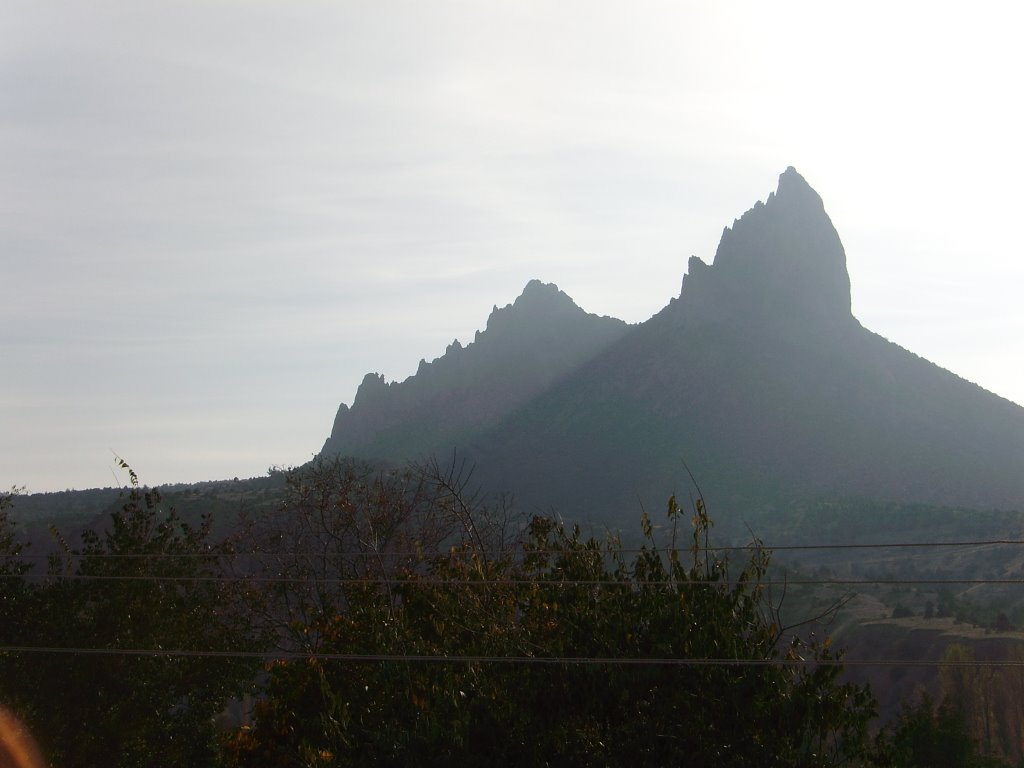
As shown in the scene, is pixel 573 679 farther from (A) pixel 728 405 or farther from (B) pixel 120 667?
(A) pixel 728 405

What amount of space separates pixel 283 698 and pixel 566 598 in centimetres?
378

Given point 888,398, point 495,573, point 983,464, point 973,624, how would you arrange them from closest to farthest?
point 495,573, point 973,624, point 983,464, point 888,398

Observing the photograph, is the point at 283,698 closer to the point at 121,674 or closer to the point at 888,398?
the point at 121,674

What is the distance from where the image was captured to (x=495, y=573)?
15703mm

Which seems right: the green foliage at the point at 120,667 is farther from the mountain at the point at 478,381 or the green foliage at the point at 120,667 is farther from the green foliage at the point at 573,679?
the mountain at the point at 478,381

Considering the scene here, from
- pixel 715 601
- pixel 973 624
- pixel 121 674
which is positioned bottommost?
pixel 973 624

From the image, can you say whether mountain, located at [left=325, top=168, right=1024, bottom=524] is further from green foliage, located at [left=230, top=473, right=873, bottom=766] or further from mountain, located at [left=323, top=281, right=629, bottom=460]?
green foliage, located at [left=230, top=473, right=873, bottom=766]

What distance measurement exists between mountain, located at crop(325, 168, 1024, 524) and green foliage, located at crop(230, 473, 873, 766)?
65595mm

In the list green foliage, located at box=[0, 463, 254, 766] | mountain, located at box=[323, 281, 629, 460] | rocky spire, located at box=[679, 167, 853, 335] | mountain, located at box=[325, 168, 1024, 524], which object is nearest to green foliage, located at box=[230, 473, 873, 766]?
green foliage, located at box=[0, 463, 254, 766]

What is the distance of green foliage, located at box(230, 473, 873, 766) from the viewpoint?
1171 cm

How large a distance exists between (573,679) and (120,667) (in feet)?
38.4

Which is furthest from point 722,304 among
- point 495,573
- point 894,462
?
point 495,573

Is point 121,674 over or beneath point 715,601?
beneath

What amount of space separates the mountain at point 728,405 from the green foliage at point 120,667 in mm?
58827
